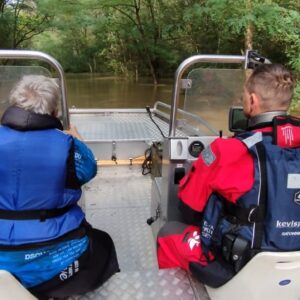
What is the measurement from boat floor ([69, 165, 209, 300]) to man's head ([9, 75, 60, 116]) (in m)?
0.74

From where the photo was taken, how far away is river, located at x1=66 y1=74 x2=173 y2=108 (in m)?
17.0

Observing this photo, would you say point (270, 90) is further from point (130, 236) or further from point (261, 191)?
point (130, 236)

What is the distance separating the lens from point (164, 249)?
147 centimetres

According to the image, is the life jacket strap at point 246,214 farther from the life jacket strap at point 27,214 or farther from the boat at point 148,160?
the life jacket strap at point 27,214

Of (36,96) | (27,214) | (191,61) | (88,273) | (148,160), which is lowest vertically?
(148,160)

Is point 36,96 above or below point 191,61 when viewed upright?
below

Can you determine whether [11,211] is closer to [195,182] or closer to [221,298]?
[195,182]

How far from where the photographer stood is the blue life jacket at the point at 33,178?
1235mm

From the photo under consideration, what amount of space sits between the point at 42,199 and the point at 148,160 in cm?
195

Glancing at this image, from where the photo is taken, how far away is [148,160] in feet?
10.4

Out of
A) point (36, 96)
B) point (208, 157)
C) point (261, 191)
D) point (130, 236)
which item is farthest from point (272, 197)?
point (130, 236)

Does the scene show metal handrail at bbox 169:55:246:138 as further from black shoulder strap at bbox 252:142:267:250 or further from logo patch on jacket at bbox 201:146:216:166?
black shoulder strap at bbox 252:142:267:250

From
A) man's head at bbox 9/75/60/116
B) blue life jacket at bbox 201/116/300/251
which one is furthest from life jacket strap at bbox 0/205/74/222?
blue life jacket at bbox 201/116/300/251

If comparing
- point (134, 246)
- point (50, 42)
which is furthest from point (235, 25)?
point (50, 42)
